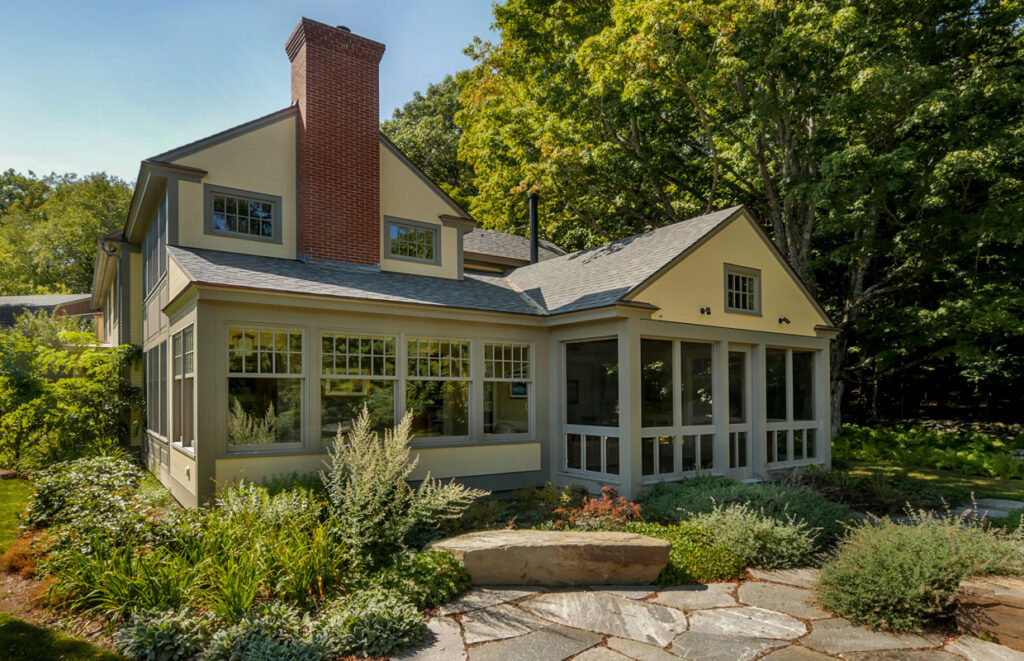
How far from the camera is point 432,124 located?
32.8 meters

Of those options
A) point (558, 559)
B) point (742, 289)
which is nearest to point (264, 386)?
point (558, 559)

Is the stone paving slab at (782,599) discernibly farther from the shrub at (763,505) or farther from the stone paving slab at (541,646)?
the stone paving slab at (541,646)

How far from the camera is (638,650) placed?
4625 mm

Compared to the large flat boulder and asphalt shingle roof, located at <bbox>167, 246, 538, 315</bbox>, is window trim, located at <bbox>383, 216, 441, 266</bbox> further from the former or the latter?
the large flat boulder

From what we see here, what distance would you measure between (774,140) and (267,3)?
1317cm

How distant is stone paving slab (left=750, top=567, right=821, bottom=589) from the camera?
618 centimetres

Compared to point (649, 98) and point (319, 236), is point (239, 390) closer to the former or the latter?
point (319, 236)

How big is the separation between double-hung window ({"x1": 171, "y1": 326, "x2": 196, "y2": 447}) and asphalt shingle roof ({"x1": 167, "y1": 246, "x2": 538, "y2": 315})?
94 cm

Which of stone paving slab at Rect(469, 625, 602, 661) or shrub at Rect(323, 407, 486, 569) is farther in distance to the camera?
shrub at Rect(323, 407, 486, 569)

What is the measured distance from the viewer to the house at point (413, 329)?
27.5 ft

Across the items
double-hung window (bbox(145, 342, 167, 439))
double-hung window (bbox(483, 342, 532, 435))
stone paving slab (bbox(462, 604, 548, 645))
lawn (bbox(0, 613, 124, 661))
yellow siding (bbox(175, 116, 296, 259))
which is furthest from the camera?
double-hung window (bbox(145, 342, 167, 439))

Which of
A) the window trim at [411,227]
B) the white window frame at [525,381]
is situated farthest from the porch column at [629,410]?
the window trim at [411,227]

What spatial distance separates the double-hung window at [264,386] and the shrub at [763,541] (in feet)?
18.4

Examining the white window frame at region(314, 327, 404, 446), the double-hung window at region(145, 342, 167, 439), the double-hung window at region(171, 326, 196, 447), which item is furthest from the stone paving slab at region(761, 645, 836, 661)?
the double-hung window at region(145, 342, 167, 439)
